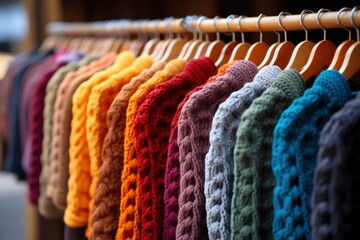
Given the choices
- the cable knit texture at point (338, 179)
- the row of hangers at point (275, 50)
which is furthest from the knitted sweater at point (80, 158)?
the cable knit texture at point (338, 179)

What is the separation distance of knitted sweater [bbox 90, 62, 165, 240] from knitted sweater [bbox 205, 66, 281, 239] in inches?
10.5

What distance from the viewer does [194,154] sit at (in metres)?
0.98

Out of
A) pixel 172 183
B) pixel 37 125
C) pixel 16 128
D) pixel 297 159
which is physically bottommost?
pixel 16 128

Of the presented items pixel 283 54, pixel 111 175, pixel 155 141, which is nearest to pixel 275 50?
pixel 283 54

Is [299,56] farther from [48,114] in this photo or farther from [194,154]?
[48,114]

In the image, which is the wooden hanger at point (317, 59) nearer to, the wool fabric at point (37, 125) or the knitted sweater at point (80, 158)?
the knitted sweater at point (80, 158)

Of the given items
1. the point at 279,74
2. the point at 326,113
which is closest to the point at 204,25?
the point at 279,74

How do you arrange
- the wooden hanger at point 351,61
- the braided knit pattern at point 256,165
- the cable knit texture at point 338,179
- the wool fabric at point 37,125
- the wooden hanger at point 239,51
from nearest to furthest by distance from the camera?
the cable knit texture at point 338,179 < the braided knit pattern at point 256,165 < the wooden hanger at point 351,61 < the wooden hanger at point 239,51 < the wool fabric at point 37,125

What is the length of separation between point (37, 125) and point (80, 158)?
311 mm

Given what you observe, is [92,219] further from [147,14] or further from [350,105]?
[147,14]

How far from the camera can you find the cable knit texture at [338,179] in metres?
0.76

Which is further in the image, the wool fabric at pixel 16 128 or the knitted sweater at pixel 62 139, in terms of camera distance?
the wool fabric at pixel 16 128

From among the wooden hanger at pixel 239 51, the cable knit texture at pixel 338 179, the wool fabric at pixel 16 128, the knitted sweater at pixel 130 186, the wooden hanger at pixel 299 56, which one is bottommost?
the wool fabric at pixel 16 128

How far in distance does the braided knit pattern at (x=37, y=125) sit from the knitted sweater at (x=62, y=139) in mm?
136
